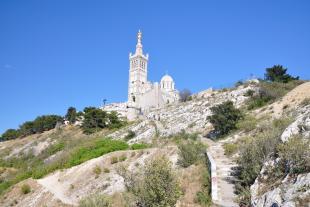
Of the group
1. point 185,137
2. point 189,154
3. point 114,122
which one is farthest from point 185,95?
point 189,154

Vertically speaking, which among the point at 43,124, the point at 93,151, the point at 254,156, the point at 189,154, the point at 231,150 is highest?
the point at 43,124

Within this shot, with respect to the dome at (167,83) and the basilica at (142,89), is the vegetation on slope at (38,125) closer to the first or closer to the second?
the basilica at (142,89)

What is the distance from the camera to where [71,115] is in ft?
272

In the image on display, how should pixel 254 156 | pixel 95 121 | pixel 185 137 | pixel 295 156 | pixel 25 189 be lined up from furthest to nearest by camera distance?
pixel 95 121 → pixel 185 137 → pixel 25 189 → pixel 254 156 → pixel 295 156

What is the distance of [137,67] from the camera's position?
107750 millimetres

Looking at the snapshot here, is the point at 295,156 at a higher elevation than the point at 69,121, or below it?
below

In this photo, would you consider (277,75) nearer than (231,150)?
No

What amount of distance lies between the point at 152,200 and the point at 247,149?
5676mm

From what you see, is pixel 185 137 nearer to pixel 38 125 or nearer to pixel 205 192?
pixel 205 192

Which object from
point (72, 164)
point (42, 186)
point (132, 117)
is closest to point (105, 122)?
point (132, 117)

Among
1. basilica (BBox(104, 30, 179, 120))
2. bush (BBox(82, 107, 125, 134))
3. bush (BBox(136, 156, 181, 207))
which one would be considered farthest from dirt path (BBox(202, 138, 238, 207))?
basilica (BBox(104, 30, 179, 120))

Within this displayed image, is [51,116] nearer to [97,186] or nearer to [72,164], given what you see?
[72,164]

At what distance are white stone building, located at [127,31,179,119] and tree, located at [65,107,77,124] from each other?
14529mm

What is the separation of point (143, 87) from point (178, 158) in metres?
79.3
